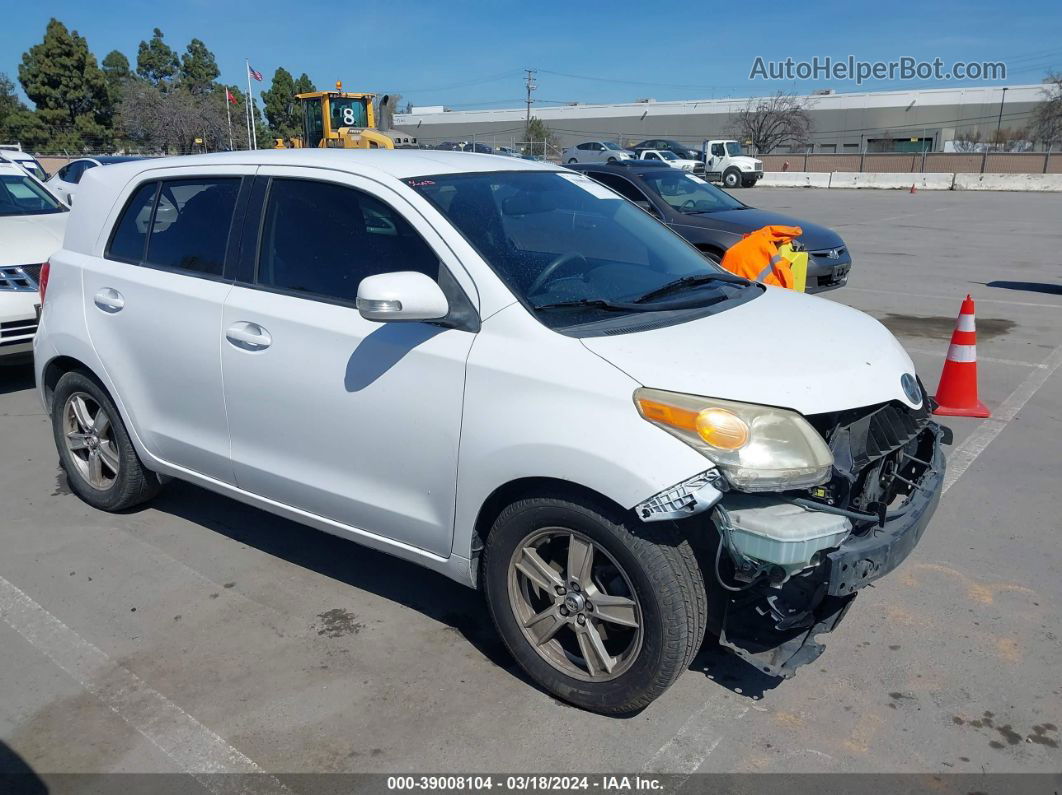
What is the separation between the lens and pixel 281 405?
3.65 m

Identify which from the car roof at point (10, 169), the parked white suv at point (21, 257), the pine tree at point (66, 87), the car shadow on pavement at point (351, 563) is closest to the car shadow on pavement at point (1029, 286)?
the car shadow on pavement at point (351, 563)

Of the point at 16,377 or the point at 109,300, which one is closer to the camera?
the point at 109,300

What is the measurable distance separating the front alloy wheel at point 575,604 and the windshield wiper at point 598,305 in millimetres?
830

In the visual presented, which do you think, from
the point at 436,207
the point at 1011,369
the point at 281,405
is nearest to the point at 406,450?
the point at 281,405

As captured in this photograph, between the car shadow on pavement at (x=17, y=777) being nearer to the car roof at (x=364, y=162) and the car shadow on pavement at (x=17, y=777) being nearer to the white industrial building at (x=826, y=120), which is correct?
the car roof at (x=364, y=162)

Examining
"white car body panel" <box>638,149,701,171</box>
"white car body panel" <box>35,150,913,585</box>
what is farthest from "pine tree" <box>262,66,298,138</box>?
"white car body panel" <box>35,150,913,585</box>

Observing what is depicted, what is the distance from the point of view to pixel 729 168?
141ft

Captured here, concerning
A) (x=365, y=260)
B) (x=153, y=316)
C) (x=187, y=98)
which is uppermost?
(x=187, y=98)

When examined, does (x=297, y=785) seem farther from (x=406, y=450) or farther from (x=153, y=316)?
(x=153, y=316)

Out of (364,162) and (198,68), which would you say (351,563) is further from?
(198,68)

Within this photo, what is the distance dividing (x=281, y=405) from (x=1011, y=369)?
6.71m

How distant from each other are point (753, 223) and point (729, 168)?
114 ft

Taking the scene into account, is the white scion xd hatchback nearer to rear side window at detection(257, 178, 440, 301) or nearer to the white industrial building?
rear side window at detection(257, 178, 440, 301)

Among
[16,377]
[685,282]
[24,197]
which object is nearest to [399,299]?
[685,282]
